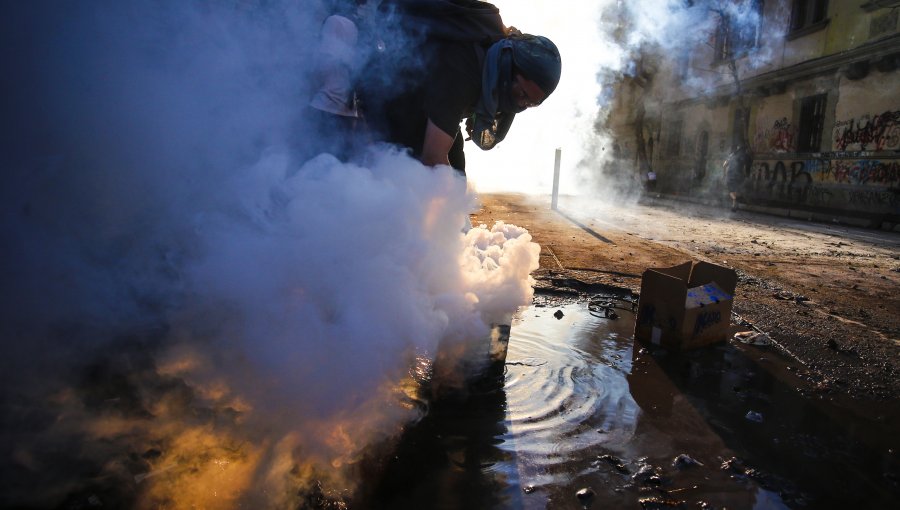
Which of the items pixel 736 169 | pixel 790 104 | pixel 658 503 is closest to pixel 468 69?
pixel 658 503

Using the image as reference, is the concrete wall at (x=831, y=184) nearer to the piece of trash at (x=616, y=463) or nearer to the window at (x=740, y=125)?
the window at (x=740, y=125)

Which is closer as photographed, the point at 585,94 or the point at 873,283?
the point at 873,283

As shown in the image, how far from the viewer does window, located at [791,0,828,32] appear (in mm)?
13692

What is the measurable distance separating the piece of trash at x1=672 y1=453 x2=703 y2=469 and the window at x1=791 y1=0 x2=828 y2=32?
16.4m

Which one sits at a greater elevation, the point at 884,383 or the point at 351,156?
the point at 351,156

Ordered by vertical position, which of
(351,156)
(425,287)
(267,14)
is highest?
(267,14)

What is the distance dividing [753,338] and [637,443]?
162 cm

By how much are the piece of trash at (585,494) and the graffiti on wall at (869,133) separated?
14207mm

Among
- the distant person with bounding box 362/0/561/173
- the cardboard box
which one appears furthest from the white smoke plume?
the cardboard box

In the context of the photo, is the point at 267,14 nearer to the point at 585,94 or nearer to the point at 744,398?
the point at 744,398

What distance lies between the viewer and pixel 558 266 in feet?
15.6

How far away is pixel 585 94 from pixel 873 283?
22536mm

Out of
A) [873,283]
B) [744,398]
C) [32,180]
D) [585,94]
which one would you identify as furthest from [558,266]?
[585,94]

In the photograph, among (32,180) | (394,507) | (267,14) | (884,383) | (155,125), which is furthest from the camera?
(884,383)
